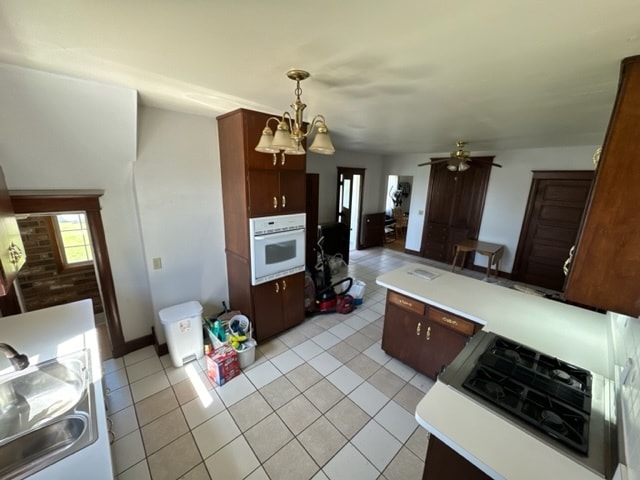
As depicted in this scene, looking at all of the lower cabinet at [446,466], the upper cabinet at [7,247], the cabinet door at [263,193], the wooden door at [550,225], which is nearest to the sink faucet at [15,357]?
the upper cabinet at [7,247]

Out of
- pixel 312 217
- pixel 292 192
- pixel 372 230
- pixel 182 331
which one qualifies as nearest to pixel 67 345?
pixel 182 331

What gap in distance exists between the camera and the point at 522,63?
1253mm

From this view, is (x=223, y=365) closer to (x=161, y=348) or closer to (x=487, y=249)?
(x=161, y=348)

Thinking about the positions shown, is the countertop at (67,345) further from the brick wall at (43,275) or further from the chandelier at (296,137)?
the brick wall at (43,275)

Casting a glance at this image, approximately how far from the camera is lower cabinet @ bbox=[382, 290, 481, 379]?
2.02m

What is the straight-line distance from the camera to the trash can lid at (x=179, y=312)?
7.70 ft

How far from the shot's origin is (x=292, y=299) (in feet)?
9.78

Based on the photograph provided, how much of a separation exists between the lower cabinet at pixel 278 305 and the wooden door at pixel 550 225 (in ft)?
14.0

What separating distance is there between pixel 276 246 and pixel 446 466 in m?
2.07

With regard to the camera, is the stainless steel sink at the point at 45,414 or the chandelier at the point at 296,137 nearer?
the stainless steel sink at the point at 45,414

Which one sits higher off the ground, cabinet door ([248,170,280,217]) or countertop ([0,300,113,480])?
cabinet door ([248,170,280,217])

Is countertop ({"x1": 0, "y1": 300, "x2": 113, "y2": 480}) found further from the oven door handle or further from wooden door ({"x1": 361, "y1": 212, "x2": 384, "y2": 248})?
wooden door ({"x1": 361, "y1": 212, "x2": 384, "y2": 248})

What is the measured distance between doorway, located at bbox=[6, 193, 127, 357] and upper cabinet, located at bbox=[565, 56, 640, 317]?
330 cm

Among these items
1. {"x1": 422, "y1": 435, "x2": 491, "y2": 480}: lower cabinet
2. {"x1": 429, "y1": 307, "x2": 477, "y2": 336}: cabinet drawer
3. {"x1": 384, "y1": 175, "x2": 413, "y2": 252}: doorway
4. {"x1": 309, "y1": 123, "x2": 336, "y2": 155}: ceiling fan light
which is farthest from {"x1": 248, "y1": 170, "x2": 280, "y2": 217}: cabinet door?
{"x1": 384, "y1": 175, "x2": 413, "y2": 252}: doorway
